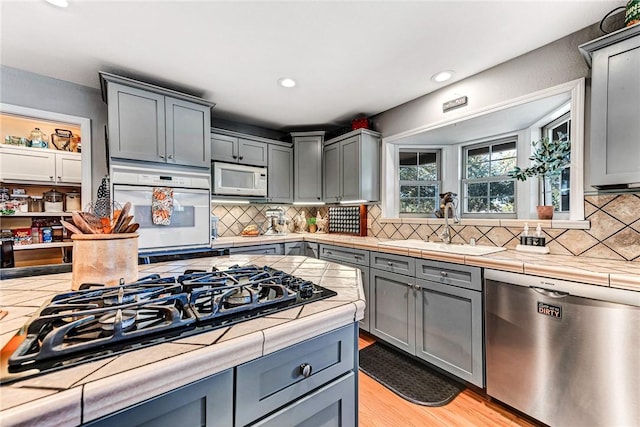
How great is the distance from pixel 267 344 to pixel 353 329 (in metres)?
0.33

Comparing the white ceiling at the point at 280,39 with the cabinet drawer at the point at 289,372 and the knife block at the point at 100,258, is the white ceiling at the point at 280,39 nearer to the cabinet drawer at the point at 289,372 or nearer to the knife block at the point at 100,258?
the knife block at the point at 100,258

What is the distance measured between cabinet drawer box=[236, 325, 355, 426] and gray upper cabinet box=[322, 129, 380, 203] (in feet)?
7.62

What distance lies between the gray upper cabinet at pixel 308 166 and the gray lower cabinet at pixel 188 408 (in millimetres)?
2993

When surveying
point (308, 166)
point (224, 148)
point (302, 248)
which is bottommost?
point (302, 248)

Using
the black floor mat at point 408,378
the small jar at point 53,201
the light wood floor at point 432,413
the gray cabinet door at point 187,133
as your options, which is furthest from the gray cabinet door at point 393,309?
the small jar at point 53,201

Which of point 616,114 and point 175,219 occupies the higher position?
point 616,114

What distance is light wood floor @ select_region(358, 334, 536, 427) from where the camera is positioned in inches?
61.6

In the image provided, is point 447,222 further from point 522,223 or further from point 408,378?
point 408,378

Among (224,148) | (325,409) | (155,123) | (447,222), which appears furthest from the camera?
(224,148)

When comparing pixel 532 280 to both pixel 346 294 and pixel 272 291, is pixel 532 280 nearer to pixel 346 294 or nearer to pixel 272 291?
pixel 346 294

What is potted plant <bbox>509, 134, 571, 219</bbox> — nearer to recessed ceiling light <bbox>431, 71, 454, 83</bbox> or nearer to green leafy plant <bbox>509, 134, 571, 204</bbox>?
green leafy plant <bbox>509, 134, 571, 204</bbox>

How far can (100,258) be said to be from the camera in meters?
0.87

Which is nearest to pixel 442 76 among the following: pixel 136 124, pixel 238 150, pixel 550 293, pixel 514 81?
pixel 514 81

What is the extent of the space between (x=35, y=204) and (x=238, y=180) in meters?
2.79
